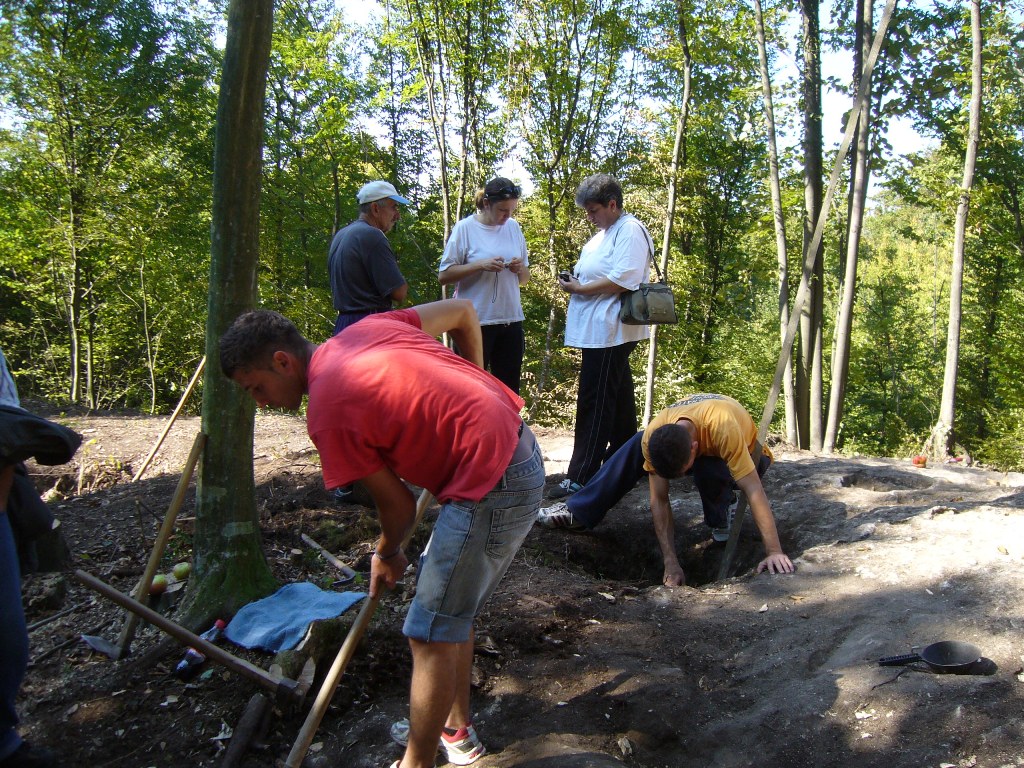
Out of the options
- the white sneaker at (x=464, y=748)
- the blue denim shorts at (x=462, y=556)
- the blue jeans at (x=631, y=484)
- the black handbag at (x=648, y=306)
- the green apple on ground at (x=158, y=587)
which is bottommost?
the white sneaker at (x=464, y=748)

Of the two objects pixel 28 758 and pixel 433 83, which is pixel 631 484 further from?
pixel 433 83

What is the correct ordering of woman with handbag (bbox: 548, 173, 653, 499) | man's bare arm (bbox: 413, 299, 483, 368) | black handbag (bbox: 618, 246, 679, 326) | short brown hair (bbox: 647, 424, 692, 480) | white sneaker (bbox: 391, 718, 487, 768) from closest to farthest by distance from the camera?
1. white sneaker (bbox: 391, 718, 487, 768)
2. man's bare arm (bbox: 413, 299, 483, 368)
3. short brown hair (bbox: 647, 424, 692, 480)
4. black handbag (bbox: 618, 246, 679, 326)
5. woman with handbag (bbox: 548, 173, 653, 499)

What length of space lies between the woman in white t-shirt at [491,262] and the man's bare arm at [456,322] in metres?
1.85

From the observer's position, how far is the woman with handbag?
4.70m

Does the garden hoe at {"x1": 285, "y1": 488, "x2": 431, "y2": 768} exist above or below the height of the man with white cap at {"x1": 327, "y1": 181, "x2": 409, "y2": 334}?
below

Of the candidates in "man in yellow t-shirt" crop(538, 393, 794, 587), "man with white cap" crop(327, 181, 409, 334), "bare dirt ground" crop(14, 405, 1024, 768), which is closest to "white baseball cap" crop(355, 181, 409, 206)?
"man with white cap" crop(327, 181, 409, 334)

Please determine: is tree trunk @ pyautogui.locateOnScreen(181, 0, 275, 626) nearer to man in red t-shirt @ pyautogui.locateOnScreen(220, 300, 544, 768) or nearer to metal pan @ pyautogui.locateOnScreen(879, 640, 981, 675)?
man in red t-shirt @ pyautogui.locateOnScreen(220, 300, 544, 768)

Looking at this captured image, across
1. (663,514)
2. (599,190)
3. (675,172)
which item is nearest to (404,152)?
(675,172)

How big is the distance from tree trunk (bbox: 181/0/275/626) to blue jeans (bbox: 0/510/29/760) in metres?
0.86

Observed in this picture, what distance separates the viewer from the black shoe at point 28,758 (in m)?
2.21

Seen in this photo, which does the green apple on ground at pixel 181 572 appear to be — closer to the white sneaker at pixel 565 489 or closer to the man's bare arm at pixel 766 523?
the white sneaker at pixel 565 489

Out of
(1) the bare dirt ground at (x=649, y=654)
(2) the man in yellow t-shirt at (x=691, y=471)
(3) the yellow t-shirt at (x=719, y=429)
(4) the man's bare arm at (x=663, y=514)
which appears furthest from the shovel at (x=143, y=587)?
(4) the man's bare arm at (x=663, y=514)

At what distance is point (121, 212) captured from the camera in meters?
12.5

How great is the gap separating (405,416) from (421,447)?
0.38 feet
